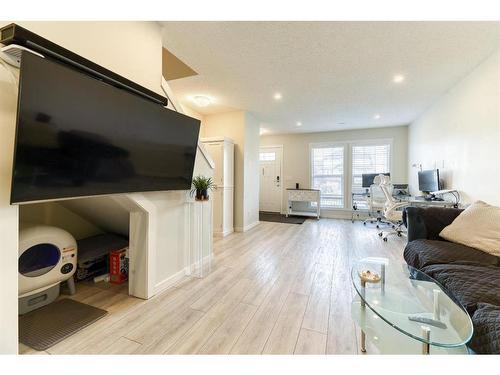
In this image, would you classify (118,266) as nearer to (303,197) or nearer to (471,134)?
(471,134)

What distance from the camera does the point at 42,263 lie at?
180cm

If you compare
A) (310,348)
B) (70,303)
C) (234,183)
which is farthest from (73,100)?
(234,183)

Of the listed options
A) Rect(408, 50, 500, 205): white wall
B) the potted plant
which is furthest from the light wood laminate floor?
Rect(408, 50, 500, 205): white wall

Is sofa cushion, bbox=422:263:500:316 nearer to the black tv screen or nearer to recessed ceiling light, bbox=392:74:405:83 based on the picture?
the black tv screen

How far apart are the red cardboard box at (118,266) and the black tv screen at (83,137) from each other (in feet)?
3.01

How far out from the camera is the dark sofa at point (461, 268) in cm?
103

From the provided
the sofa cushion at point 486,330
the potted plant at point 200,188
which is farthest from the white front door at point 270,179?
the sofa cushion at point 486,330

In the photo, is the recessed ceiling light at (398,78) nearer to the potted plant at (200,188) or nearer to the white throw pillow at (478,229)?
the white throw pillow at (478,229)

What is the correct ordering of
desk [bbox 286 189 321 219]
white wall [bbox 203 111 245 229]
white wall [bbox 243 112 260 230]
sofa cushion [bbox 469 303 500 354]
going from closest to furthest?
1. sofa cushion [bbox 469 303 500 354]
2. white wall [bbox 203 111 245 229]
3. white wall [bbox 243 112 260 230]
4. desk [bbox 286 189 321 219]

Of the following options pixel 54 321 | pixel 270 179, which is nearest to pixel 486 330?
pixel 54 321

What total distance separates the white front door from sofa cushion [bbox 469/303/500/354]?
5811 millimetres

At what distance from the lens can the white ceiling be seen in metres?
2.09

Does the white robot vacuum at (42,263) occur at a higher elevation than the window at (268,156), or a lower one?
lower
